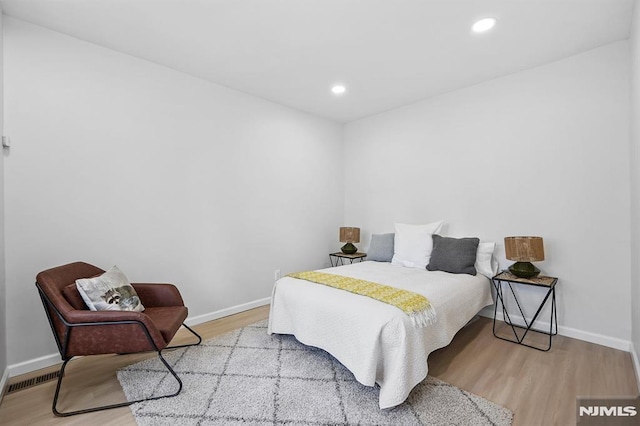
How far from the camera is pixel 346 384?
2.04 m

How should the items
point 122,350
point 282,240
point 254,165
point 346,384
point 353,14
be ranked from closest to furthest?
point 122,350 → point 346,384 → point 353,14 → point 254,165 → point 282,240

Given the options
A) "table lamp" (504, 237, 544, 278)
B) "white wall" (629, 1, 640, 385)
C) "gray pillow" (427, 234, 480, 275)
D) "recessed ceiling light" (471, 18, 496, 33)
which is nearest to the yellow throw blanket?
"gray pillow" (427, 234, 480, 275)

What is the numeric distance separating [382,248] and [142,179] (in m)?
2.81

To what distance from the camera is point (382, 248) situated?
383 centimetres

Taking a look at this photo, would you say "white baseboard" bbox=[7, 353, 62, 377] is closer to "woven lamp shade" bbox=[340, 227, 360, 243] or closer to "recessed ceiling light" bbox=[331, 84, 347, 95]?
"woven lamp shade" bbox=[340, 227, 360, 243]

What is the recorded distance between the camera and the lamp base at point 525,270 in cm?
273

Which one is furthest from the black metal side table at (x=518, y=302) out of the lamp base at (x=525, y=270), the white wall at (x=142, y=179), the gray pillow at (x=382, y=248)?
the white wall at (x=142, y=179)

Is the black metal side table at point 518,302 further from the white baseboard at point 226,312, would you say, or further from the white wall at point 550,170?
the white baseboard at point 226,312

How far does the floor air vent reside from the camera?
6.70 feet

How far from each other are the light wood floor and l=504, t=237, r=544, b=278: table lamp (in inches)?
25.9

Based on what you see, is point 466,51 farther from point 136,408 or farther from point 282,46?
point 136,408

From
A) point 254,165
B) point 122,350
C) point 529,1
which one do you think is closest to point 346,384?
point 122,350

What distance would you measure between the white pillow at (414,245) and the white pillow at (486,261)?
1.63ft

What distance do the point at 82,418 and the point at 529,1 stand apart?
156 inches
